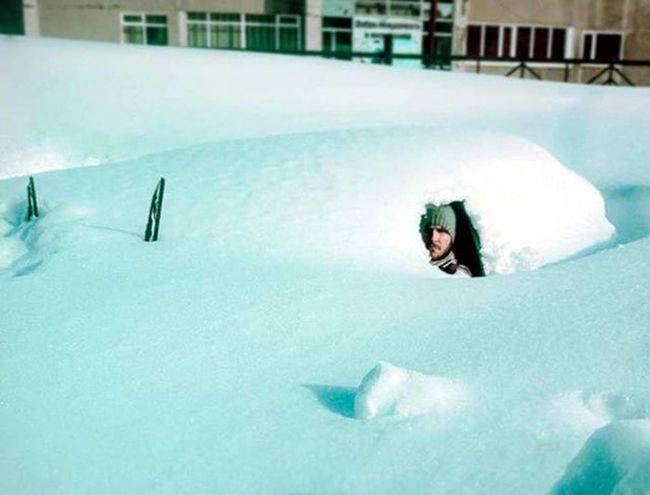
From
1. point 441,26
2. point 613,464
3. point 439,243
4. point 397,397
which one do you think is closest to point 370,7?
point 441,26

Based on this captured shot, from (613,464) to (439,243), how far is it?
318 cm

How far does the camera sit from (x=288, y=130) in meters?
5.94

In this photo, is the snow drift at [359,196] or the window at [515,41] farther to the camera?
the window at [515,41]

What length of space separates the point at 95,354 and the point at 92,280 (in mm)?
844

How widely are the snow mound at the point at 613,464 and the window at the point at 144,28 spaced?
15.7 meters

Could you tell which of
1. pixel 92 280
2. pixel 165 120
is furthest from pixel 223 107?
pixel 92 280

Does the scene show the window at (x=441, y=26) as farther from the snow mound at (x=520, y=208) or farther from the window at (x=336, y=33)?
the snow mound at (x=520, y=208)

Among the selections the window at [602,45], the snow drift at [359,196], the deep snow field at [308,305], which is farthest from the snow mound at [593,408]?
the window at [602,45]

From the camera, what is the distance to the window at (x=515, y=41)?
16688 mm

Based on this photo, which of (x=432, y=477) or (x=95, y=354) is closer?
(x=432, y=477)

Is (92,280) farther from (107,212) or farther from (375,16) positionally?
(375,16)

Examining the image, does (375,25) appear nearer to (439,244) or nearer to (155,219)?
(439,244)

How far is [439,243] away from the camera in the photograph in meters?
4.68

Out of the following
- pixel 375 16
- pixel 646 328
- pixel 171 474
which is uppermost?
pixel 375 16
